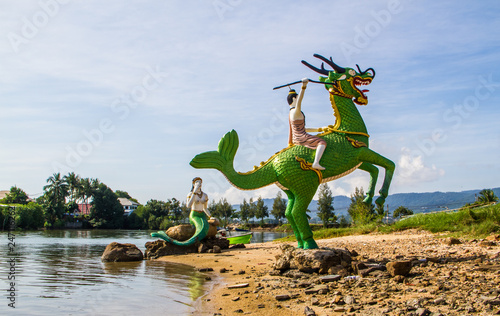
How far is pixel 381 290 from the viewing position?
5.81 metres

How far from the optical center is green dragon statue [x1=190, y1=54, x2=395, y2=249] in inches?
355

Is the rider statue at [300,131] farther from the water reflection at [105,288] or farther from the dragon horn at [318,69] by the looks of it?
the water reflection at [105,288]

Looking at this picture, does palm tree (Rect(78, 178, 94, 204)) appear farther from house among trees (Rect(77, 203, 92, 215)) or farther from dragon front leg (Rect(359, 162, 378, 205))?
dragon front leg (Rect(359, 162, 378, 205))

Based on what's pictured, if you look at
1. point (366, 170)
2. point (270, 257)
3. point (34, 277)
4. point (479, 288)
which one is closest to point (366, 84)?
point (366, 170)

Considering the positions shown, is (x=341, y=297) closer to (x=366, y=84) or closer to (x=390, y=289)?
(x=390, y=289)

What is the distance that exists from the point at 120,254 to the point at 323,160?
6.79 m

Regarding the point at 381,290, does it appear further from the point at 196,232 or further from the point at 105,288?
the point at 196,232

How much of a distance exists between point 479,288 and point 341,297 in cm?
170

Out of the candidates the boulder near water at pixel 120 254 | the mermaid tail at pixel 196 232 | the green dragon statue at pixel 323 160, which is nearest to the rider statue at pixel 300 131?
the green dragon statue at pixel 323 160

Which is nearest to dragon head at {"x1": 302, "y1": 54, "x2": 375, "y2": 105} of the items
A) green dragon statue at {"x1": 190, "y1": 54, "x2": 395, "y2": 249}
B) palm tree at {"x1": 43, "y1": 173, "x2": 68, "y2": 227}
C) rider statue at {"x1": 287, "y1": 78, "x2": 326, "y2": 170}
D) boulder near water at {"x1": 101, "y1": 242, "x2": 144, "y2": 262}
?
green dragon statue at {"x1": 190, "y1": 54, "x2": 395, "y2": 249}

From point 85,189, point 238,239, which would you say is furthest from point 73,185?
point 238,239

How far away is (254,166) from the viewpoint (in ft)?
31.6

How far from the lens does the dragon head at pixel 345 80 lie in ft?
31.3

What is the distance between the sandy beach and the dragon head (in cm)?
364
